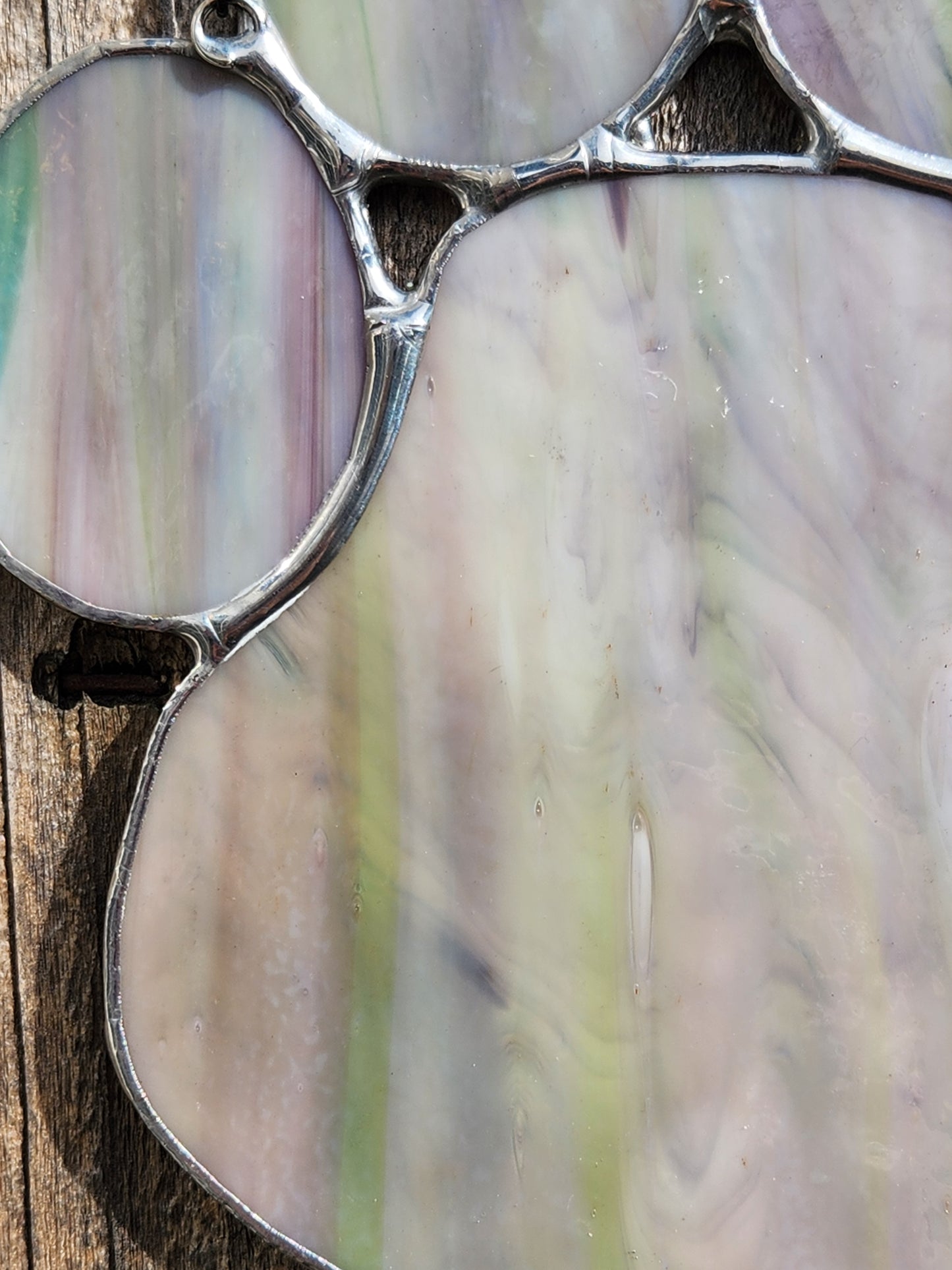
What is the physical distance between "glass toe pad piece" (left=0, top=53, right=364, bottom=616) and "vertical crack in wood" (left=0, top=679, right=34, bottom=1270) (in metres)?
0.13

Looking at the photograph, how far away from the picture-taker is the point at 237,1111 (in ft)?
1.85

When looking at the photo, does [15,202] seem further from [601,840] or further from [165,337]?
[601,840]

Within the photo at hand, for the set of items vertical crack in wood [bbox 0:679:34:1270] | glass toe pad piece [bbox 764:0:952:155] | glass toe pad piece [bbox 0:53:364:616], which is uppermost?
glass toe pad piece [bbox 764:0:952:155]

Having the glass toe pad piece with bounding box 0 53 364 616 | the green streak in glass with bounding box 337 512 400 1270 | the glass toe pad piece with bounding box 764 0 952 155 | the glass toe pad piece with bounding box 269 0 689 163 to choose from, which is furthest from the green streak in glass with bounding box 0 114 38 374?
the glass toe pad piece with bounding box 764 0 952 155

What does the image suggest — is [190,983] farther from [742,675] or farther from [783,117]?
[783,117]

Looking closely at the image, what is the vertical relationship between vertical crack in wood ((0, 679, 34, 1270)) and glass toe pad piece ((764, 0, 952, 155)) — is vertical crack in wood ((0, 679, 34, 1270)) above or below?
below

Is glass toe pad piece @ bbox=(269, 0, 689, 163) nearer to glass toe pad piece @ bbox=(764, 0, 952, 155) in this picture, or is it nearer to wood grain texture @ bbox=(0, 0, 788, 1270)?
glass toe pad piece @ bbox=(764, 0, 952, 155)

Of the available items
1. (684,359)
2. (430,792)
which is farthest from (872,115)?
(430,792)

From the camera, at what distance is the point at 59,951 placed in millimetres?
629

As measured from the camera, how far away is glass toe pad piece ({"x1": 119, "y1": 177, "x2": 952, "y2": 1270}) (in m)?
0.56

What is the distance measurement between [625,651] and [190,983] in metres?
0.29

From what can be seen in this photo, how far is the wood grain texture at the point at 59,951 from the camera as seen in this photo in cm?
63

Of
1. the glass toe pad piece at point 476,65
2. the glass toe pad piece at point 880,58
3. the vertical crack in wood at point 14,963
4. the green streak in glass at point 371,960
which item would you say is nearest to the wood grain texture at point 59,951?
the vertical crack in wood at point 14,963

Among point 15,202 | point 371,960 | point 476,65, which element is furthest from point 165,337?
point 371,960
